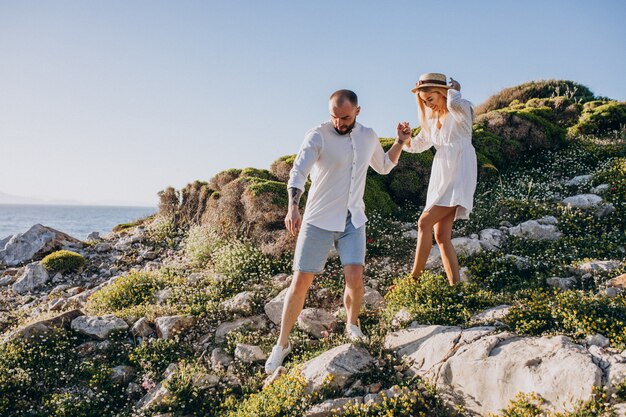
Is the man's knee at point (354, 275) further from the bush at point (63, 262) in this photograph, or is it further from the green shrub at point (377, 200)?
the bush at point (63, 262)

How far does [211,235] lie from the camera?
9.15 m

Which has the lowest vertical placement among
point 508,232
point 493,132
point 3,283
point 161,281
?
point 3,283

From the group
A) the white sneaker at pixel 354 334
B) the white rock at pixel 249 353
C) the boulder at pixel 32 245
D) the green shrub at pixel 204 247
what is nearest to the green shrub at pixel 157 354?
the white rock at pixel 249 353

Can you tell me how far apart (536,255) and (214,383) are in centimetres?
533

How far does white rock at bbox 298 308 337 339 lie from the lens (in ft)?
18.6

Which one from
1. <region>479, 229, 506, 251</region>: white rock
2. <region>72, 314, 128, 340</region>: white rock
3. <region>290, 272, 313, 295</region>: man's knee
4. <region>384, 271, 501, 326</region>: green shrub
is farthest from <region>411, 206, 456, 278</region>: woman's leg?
<region>72, 314, 128, 340</region>: white rock

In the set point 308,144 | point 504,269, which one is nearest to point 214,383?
point 308,144

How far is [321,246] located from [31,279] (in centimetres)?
782

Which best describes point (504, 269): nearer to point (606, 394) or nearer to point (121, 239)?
point (606, 394)

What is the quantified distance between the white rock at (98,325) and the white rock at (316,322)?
96.3 inches

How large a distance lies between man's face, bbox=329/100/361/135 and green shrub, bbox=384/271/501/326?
2149mm

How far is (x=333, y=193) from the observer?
4664mm

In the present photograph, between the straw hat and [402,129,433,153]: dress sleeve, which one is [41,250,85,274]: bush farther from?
the straw hat

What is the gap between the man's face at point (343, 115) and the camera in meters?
4.54
